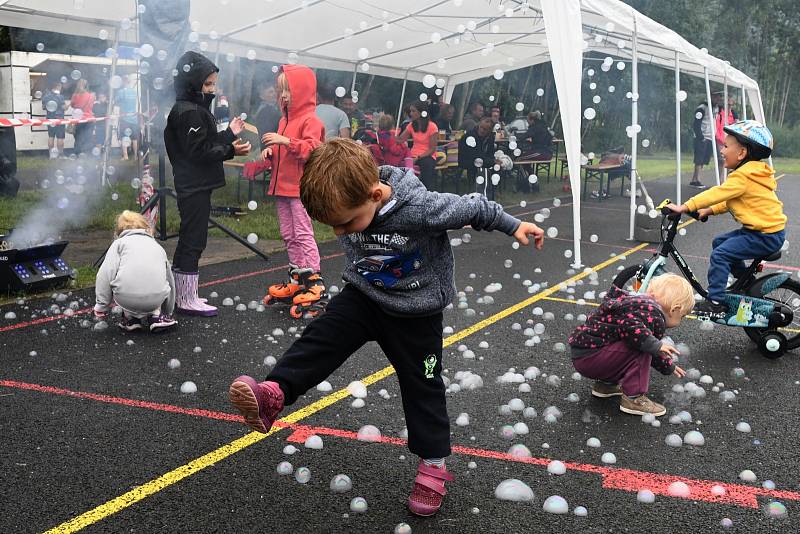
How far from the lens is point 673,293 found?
458 cm

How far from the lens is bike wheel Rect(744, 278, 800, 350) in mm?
5844

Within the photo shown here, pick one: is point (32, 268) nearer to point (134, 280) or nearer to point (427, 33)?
point (134, 280)

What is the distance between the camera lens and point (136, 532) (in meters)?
3.08

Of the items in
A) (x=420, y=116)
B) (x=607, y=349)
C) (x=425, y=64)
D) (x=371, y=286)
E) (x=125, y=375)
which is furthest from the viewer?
(x=425, y=64)

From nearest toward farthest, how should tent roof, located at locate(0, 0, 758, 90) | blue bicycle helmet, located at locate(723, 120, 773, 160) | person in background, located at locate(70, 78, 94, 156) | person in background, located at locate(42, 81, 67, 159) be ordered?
blue bicycle helmet, located at locate(723, 120, 773, 160) < tent roof, located at locate(0, 0, 758, 90) < person in background, located at locate(70, 78, 94, 156) < person in background, located at locate(42, 81, 67, 159)

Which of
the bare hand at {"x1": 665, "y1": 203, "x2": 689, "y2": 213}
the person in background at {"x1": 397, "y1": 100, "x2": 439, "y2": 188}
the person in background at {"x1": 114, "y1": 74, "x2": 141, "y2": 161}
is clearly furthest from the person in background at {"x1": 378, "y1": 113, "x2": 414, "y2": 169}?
the bare hand at {"x1": 665, "y1": 203, "x2": 689, "y2": 213}

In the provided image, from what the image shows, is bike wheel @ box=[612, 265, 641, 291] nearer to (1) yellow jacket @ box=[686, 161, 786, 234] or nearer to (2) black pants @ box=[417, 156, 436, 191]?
(1) yellow jacket @ box=[686, 161, 786, 234]

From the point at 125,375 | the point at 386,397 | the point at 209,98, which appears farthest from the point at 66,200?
the point at 386,397

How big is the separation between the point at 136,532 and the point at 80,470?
71 cm

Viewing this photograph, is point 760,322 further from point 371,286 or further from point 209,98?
point 209,98

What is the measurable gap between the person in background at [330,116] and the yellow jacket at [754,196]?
711 cm

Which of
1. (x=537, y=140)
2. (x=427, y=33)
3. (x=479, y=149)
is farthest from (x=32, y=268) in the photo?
(x=537, y=140)

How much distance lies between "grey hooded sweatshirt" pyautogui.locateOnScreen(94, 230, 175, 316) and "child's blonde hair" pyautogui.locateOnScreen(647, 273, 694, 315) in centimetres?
344

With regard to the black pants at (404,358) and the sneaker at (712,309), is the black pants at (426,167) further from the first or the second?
the black pants at (404,358)
